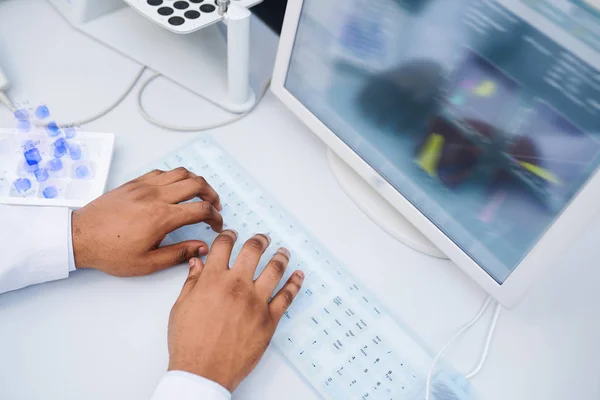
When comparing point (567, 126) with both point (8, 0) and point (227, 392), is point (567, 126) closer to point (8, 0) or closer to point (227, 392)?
point (227, 392)

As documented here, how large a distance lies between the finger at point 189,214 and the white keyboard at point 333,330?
3cm

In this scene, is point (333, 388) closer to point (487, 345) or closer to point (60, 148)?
point (487, 345)

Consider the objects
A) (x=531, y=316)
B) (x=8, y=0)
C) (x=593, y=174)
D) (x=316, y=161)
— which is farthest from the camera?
(x=8, y=0)

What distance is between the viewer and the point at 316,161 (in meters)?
0.77

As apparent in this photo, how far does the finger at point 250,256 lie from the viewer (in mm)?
609

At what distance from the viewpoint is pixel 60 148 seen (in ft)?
2.27

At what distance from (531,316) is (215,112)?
0.53 meters

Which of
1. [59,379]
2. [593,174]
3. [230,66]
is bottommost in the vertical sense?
[59,379]

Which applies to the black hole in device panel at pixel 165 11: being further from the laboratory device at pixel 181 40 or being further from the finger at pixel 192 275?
the finger at pixel 192 275

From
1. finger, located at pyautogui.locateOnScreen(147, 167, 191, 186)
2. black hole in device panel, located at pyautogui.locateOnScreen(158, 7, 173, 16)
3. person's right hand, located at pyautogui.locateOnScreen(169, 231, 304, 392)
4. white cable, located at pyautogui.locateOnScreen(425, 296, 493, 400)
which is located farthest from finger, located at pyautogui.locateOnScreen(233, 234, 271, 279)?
black hole in device panel, located at pyautogui.locateOnScreen(158, 7, 173, 16)

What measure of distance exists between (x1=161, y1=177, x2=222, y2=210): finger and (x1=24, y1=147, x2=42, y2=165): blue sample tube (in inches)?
6.7

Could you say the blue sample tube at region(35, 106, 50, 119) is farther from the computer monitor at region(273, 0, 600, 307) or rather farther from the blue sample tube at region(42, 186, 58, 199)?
the computer monitor at region(273, 0, 600, 307)

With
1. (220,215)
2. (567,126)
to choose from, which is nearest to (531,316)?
(567,126)

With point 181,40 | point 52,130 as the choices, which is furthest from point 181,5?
point 52,130
